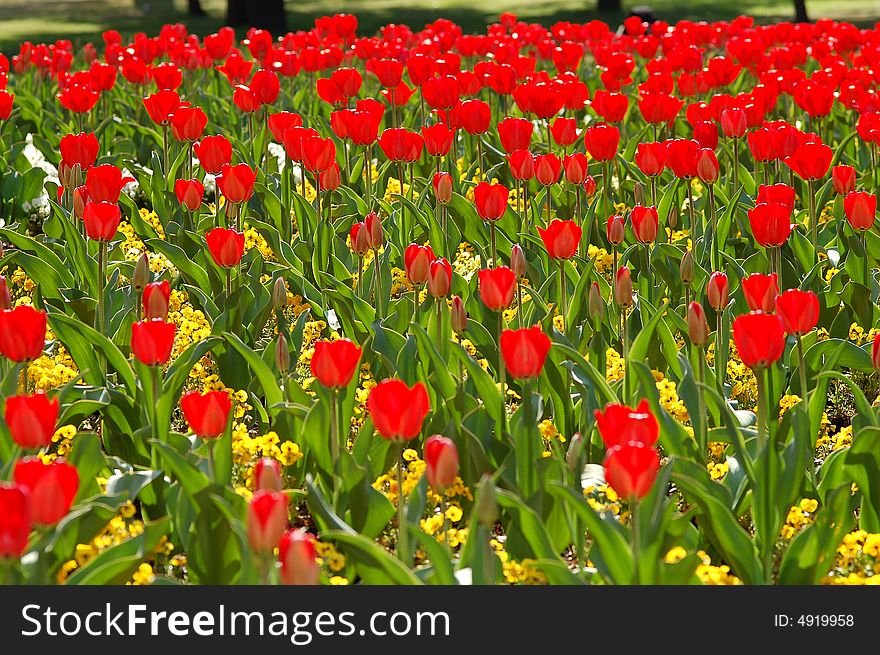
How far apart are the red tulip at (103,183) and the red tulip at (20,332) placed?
5.51 feet

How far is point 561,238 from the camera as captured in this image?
4.20 metres

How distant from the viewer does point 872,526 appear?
330 centimetres

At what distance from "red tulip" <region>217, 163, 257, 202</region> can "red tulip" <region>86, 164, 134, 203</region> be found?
405mm

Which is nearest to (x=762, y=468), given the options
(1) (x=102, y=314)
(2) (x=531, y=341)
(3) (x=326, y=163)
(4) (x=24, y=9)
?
(2) (x=531, y=341)

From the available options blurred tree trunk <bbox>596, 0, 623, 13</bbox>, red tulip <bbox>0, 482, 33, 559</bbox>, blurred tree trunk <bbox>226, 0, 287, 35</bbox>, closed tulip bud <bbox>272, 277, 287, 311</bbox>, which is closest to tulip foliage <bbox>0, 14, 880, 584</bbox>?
red tulip <bbox>0, 482, 33, 559</bbox>

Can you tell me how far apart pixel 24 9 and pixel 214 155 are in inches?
1118

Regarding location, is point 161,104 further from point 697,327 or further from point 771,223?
point 697,327

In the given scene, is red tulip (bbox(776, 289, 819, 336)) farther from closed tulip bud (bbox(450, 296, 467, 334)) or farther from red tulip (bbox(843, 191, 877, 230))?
red tulip (bbox(843, 191, 877, 230))

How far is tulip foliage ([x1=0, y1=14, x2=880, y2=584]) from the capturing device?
9.16ft

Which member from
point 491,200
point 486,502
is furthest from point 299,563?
point 491,200


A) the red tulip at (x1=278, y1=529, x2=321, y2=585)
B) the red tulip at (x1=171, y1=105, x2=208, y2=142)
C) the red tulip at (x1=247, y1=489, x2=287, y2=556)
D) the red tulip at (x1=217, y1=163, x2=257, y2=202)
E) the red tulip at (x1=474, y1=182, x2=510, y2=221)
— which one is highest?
the red tulip at (x1=171, y1=105, x2=208, y2=142)

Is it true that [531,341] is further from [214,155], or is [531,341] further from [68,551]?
[214,155]

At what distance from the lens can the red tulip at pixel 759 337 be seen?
3026 mm

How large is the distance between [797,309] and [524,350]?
81 centimetres
